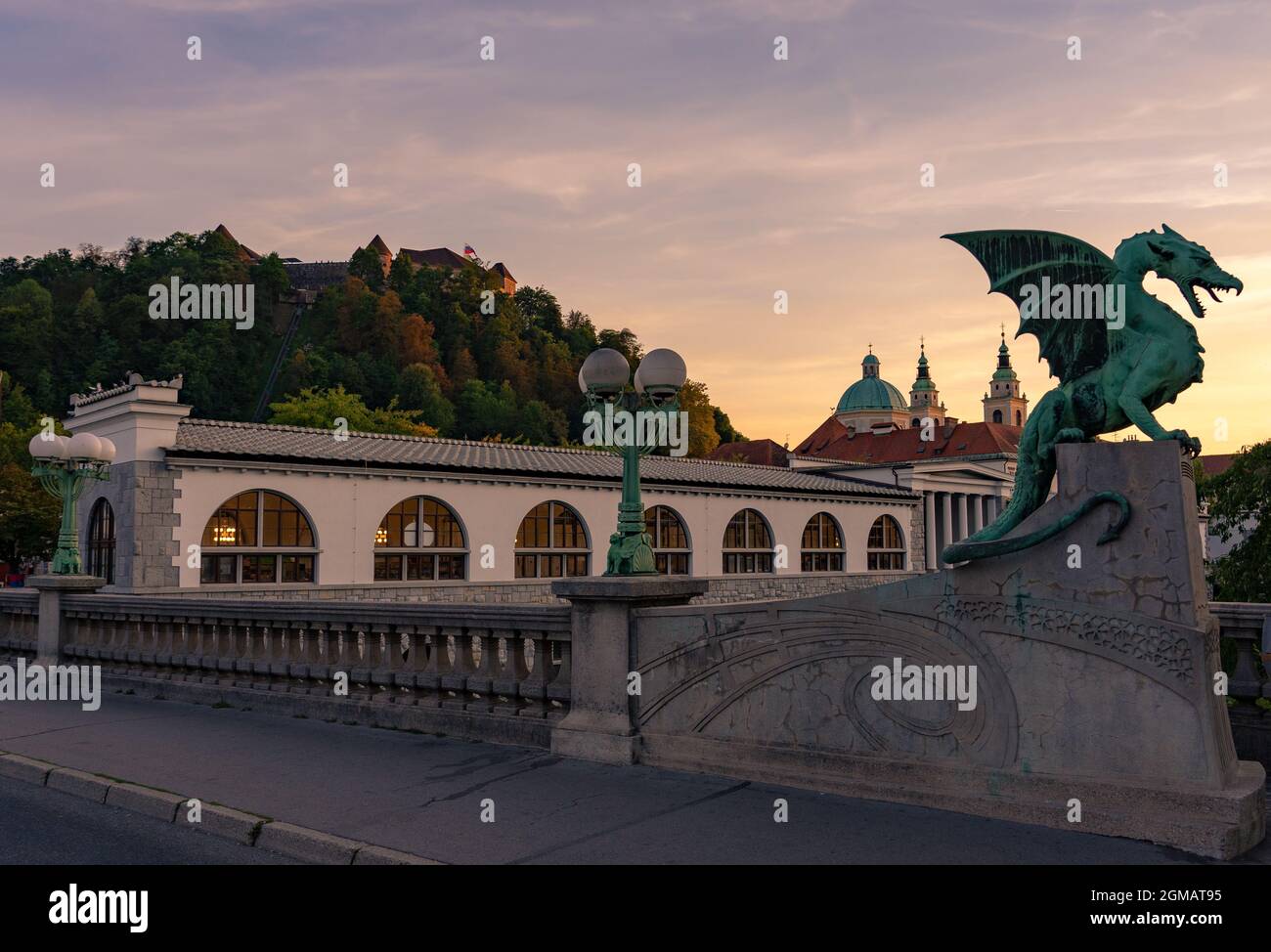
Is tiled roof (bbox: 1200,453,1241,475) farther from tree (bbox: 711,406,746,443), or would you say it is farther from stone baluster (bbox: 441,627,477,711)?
stone baluster (bbox: 441,627,477,711)

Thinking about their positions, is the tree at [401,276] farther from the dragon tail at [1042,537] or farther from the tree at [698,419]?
the dragon tail at [1042,537]

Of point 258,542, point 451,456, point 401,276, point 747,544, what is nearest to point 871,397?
point 401,276

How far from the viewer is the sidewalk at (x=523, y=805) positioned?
5699mm

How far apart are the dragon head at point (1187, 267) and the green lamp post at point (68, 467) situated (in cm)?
1508

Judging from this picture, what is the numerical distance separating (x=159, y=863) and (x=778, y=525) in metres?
34.0

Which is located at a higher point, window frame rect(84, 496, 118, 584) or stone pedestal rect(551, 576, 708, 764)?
window frame rect(84, 496, 118, 584)

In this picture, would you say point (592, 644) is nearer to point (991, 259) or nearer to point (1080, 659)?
point (1080, 659)

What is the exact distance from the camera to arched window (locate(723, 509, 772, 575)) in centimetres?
3706

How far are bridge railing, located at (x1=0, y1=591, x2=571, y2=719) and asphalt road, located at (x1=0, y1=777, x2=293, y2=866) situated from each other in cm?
297

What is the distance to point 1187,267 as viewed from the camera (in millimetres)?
6785
